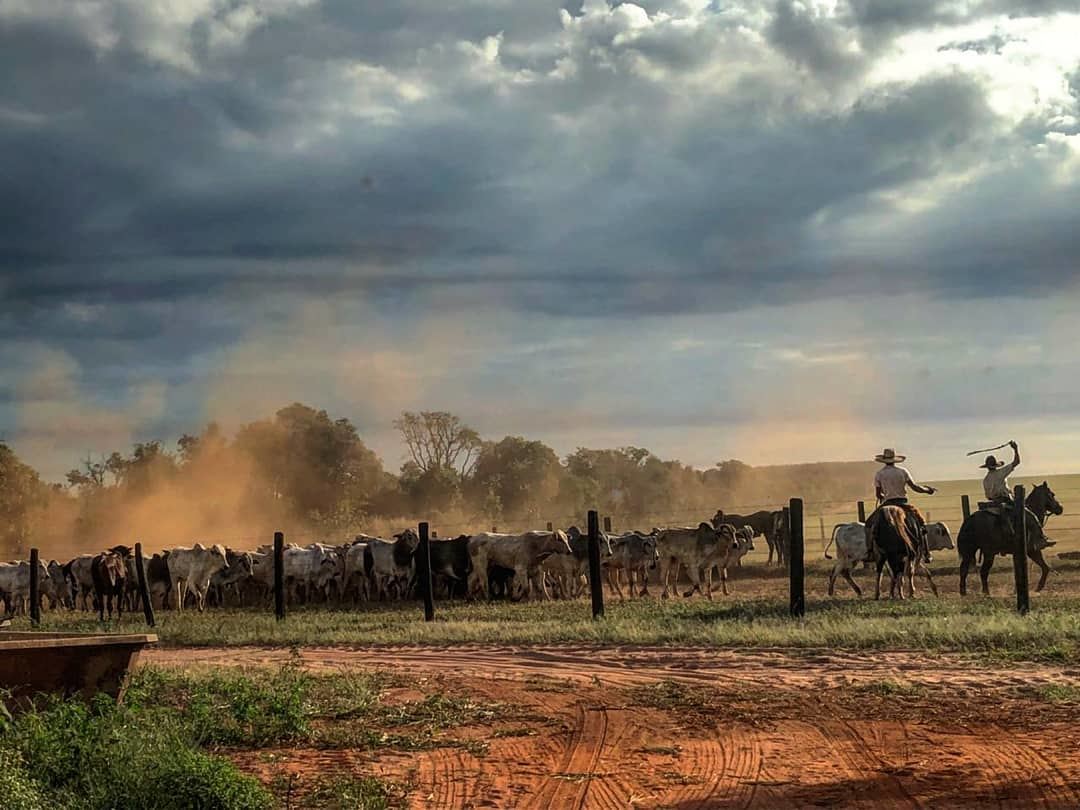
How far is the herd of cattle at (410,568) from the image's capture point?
28422 mm

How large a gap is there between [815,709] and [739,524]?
113 feet

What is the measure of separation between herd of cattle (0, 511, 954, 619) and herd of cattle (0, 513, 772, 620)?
32mm

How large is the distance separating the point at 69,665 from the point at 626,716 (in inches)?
211

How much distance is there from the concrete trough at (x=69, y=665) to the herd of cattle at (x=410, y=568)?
60.2ft

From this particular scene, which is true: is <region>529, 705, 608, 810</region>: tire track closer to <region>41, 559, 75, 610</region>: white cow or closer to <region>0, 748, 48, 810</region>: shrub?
<region>0, 748, 48, 810</region>: shrub

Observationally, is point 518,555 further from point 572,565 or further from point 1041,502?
point 1041,502

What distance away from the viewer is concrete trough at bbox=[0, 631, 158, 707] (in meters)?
9.58

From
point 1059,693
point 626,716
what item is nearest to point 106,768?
point 626,716

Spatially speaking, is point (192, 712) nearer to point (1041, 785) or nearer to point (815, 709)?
point (815, 709)

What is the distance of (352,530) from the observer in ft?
279

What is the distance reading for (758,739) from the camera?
9969 millimetres

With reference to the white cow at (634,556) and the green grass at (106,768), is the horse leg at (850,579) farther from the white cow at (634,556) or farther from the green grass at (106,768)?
the green grass at (106,768)

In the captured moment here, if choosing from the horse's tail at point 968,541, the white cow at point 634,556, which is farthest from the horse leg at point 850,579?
the white cow at point 634,556

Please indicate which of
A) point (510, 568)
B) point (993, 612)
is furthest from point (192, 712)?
point (510, 568)
